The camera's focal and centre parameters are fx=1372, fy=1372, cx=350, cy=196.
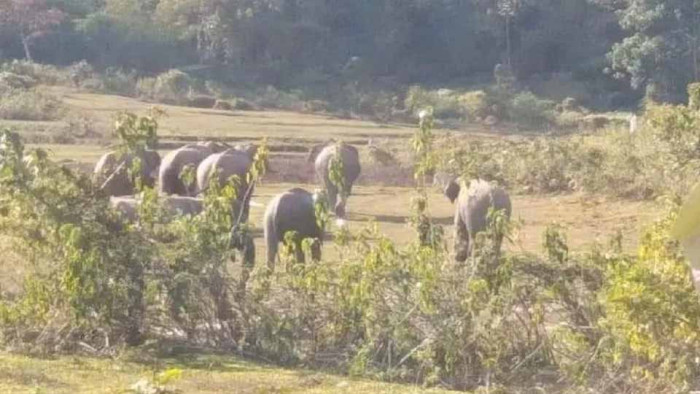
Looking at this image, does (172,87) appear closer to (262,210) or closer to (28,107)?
(28,107)

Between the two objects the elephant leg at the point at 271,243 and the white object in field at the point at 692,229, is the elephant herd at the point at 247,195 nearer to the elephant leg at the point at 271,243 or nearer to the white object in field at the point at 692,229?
the elephant leg at the point at 271,243

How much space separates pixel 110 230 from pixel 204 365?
3.93 feet

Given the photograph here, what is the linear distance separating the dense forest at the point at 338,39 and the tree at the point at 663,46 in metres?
4.00

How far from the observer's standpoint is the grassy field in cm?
726

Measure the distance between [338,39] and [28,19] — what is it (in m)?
9.89

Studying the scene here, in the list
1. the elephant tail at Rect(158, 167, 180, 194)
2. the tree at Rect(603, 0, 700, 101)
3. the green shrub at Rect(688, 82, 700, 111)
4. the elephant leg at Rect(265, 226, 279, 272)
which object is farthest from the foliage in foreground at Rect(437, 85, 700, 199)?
the tree at Rect(603, 0, 700, 101)

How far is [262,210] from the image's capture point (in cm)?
1781

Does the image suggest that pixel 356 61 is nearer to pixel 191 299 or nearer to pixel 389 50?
pixel 389 50

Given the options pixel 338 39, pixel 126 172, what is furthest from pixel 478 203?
pixel 338 39

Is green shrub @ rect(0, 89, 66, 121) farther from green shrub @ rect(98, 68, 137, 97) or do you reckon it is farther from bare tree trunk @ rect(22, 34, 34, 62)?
bare tree trunk @ rect(22, 34, 34, 62)

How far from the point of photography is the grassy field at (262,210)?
7262mm

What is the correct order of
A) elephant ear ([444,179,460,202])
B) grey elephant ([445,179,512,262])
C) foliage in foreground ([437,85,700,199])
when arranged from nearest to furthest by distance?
grey elephant ([445,179,512,262]) → elephant ear ([444,179,460,202]) → foliage in foreground ([437,85,700,199])

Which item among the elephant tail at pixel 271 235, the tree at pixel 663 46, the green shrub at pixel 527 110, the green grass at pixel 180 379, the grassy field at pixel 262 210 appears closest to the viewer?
the green grass at pixel 180 379

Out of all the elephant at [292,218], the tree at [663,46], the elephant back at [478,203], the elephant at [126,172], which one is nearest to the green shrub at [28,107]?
the elephant at [126,172]
